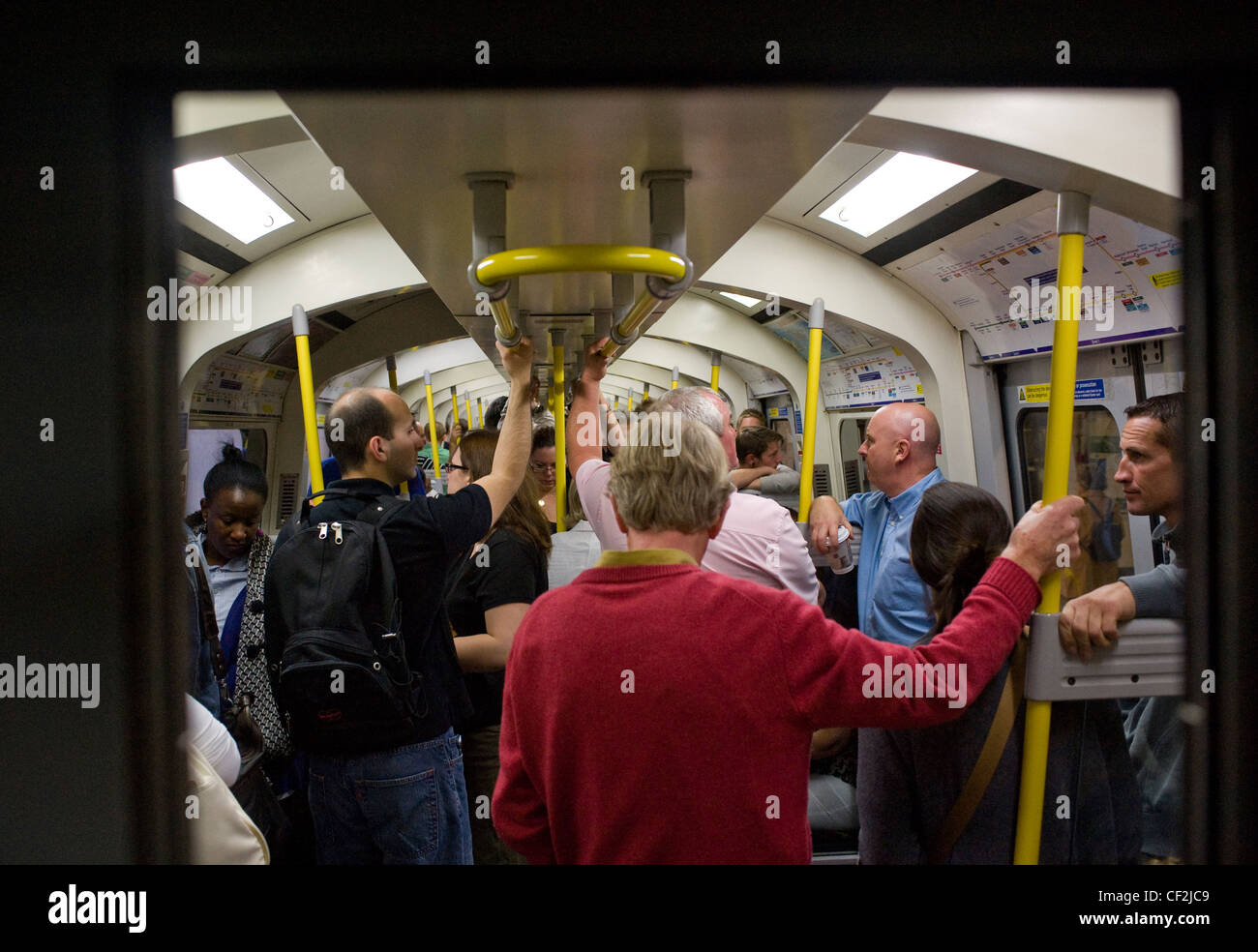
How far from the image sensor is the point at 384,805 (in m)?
2.07

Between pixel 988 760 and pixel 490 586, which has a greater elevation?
pixel 490 586

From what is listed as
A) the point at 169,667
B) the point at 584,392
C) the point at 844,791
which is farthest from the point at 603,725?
the point at 844,791

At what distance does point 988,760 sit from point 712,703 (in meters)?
0.58

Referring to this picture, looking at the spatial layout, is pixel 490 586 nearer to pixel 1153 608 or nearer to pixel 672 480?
pixel 672 480

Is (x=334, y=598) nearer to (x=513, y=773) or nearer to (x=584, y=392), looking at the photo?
(x=513, y=773)

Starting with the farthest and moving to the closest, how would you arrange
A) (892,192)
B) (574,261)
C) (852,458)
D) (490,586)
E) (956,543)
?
(852,458), (892,192), (490,586), (956,543), (574,261)

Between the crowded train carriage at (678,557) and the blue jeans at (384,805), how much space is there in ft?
0.03

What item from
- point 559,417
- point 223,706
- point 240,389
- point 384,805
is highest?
point 240,389

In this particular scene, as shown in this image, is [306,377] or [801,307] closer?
[306,377]

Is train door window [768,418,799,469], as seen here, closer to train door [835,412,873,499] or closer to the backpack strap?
train door [835,412,873,499]

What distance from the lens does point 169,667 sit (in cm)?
106

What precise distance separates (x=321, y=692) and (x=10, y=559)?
3.27 ft

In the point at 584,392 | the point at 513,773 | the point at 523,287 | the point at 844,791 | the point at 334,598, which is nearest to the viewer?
the point at 513,773

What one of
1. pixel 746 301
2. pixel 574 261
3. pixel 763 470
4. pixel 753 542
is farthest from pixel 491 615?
pixel 746 301
